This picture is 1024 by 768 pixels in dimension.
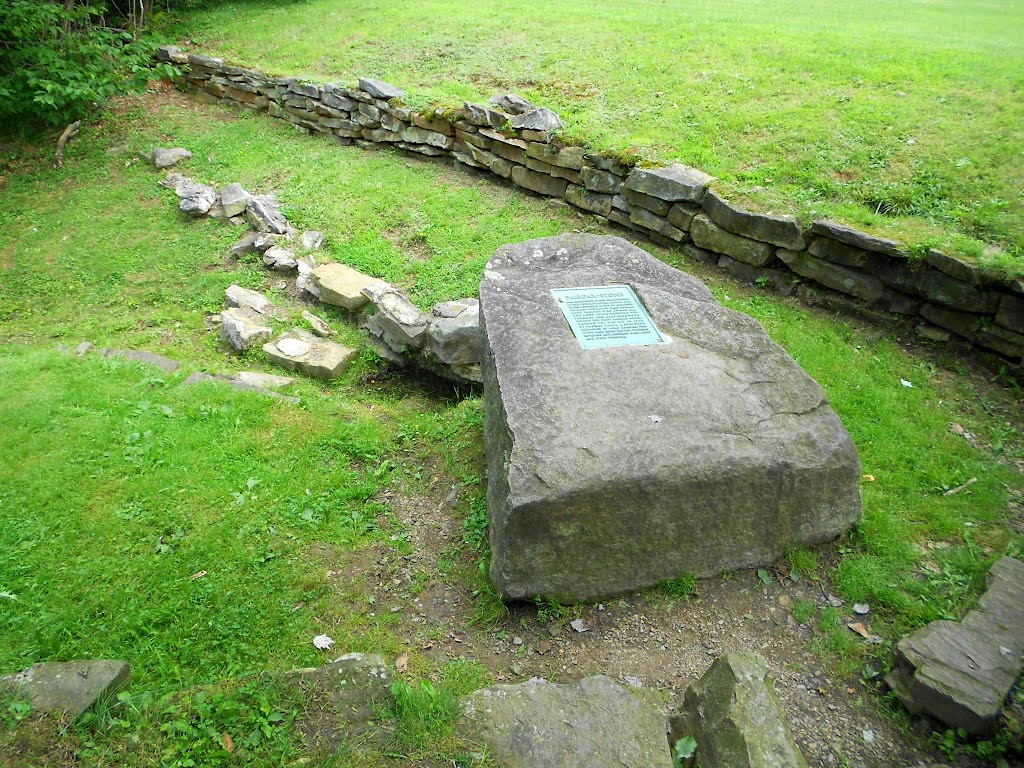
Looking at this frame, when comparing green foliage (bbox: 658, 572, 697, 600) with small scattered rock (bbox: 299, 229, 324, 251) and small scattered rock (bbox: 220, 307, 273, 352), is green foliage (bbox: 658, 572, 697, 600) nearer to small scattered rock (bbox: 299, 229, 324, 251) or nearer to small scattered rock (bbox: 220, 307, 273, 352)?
small scattered rock (bbox: 220, 307, 273, 352)

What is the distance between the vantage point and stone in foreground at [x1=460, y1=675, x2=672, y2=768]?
2430mm

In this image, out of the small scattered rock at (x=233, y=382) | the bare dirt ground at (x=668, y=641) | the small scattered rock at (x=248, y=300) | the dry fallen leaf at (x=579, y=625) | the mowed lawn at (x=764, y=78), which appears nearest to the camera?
the bare dirt ground at (x=668, y=641)

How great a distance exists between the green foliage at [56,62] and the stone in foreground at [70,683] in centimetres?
964

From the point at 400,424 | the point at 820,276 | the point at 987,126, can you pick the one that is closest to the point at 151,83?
the point at 400,424

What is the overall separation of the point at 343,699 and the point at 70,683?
107 centimetres

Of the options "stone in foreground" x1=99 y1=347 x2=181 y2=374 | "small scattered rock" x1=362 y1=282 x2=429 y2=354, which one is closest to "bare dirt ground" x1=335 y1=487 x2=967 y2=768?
"small scattered rock" x1=362 y1=282 x2=429 y2=354

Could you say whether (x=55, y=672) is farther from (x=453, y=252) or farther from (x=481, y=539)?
(x=453, y=252)

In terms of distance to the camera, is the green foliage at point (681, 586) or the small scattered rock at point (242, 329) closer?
the green foliage at point (681, 586)

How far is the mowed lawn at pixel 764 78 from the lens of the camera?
20.3 ft

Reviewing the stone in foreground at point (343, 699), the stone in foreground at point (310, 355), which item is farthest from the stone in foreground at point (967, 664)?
the stone in foreground at point (310, 355)

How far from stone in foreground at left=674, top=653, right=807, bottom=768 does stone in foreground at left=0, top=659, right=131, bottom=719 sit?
2.32 metres

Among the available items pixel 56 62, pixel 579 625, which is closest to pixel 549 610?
pixel 579 625

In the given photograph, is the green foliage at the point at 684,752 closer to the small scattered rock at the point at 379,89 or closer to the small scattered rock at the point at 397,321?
the small scattered rock at the point at 397,321

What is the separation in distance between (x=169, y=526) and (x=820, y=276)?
5.62 metres
